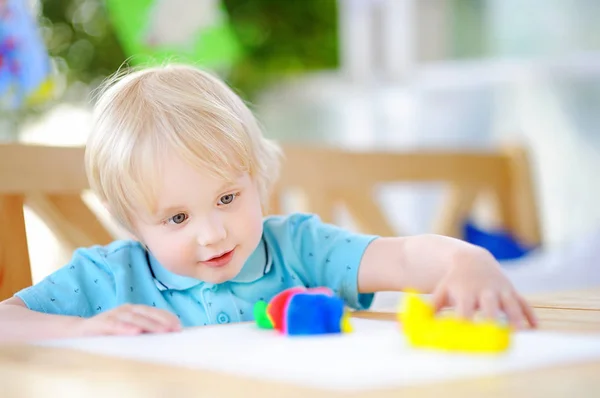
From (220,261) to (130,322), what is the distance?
204 mm

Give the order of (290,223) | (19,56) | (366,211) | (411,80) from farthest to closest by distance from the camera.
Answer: (411,80) < (366,211) < (19,56) < (290,223)

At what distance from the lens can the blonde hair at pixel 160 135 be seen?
0.98m

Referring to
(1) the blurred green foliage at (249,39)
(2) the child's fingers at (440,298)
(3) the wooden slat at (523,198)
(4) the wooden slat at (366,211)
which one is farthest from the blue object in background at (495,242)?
(2) the child's fingers at (440,298)

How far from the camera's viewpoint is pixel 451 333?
62cm

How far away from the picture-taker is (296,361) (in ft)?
1.98

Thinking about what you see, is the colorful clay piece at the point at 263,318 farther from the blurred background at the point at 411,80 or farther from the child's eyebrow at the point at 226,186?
the blurred background at the point at 411,80

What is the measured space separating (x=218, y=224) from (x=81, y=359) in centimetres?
34

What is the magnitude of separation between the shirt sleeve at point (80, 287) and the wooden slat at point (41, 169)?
1.33 feet

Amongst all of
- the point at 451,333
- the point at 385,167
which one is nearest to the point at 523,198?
the point at 385,167

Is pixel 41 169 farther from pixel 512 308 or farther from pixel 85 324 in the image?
pixel 512 308

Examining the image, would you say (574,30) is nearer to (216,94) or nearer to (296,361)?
(216,94)

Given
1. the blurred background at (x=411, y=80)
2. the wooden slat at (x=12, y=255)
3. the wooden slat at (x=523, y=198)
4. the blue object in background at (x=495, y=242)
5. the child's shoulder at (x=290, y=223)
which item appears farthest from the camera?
the blurred background at (x=411, y=80)

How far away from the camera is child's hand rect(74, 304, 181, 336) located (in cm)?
82

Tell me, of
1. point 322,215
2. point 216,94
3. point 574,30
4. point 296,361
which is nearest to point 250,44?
point 574,30
